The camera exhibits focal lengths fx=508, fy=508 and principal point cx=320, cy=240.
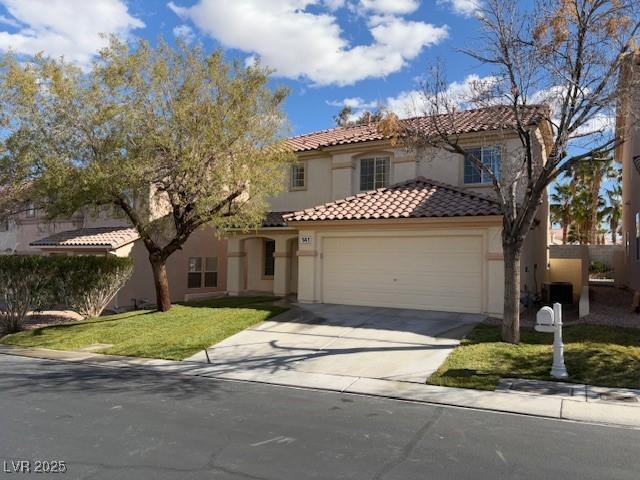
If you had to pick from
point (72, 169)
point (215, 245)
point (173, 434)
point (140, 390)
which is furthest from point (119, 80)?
point (215, 245)

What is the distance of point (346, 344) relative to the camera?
1127cm

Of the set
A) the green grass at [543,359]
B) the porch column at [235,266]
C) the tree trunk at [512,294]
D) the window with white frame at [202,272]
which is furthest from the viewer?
the window with white frame at [202,272]

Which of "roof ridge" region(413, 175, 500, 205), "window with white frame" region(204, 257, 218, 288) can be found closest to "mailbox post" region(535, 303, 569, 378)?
"roof ridge" region(413, 175, 500, 205)

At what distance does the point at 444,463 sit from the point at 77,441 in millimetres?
3890

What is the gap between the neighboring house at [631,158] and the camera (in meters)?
10.0

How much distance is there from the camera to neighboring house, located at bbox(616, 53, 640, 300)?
10.0 metres

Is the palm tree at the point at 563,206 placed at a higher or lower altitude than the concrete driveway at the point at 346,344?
higher

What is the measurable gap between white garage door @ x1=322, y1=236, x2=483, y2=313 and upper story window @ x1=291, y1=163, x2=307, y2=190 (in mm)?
5130

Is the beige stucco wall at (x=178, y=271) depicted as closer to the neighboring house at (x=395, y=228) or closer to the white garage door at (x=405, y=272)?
the neighboring house at (x=395, y=228)

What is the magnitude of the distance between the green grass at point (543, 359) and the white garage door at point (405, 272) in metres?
2.84

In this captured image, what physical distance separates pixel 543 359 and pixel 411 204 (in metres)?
7.01

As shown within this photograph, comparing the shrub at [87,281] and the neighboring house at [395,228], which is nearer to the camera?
the neighboring house at [395,228]

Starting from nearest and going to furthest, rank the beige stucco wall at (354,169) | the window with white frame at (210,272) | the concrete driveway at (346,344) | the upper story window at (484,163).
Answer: the concrete driveway at (346,344)
the upper story window at (484,163)
the beige stucco wall at (354,169)
the window with white frame at (210,272)

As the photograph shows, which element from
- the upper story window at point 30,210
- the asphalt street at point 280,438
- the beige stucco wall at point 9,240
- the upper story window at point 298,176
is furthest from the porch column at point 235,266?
the beige stucco wall at point 9,240
